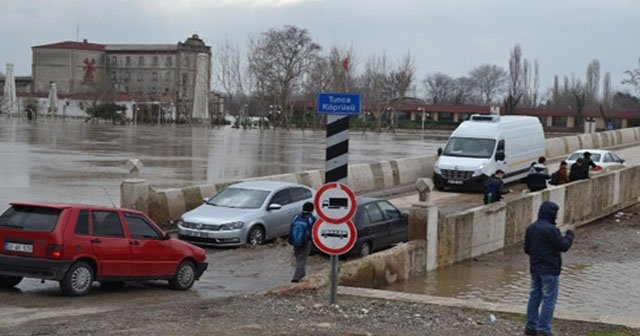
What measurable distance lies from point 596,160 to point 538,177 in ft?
39.0

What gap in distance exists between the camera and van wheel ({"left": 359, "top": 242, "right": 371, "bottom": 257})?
18177mm

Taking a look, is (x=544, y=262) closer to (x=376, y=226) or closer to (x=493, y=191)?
(x=376, y=226)

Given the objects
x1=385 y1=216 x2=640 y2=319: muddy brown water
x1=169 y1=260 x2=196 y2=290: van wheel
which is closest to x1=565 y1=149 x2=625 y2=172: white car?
x1=385 y1=216 x2=640 y2=319: muddy brown water

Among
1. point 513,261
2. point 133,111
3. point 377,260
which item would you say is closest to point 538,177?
point 513,261

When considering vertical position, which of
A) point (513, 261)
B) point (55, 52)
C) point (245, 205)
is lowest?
point (513, 261)

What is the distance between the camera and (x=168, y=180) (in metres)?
32.4

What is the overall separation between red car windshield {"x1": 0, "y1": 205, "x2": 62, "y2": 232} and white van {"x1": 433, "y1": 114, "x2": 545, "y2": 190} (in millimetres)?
18634

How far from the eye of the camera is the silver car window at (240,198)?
20.0 m

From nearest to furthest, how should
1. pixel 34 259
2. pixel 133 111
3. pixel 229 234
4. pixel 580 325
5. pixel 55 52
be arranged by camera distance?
pixel 580 325, pixel 34 259, pixel 229 234, pixel 133 111, pixel 55 52

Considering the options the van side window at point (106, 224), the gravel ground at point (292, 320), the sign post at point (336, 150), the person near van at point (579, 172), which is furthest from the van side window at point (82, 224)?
the person near van at point (579, 172)

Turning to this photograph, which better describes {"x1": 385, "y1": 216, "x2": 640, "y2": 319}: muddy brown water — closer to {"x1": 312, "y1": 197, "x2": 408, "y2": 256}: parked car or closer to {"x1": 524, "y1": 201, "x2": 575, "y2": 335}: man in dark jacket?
{"x1": 312, "y1": 197, "x2": 408, "y2": 256}: parked car

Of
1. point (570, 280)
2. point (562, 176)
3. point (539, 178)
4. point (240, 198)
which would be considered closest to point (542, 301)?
point (570, 280)

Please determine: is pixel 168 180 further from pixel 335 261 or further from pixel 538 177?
pixel 335 261

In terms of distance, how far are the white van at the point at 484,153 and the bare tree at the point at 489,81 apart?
5834 inches
